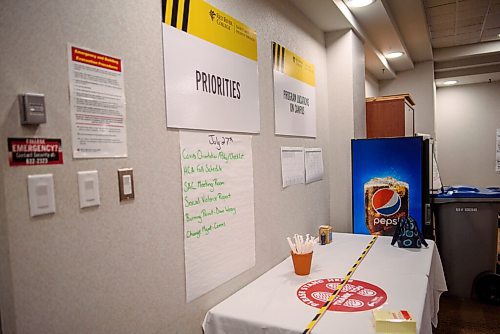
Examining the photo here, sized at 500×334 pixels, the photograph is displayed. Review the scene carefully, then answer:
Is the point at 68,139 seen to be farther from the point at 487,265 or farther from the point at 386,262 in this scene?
the point at 487,265

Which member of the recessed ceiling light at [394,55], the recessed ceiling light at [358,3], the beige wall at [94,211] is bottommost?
the beige wall at [94,211]

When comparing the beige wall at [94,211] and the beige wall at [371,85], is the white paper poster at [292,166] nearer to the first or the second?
the beige wall at [94,211]

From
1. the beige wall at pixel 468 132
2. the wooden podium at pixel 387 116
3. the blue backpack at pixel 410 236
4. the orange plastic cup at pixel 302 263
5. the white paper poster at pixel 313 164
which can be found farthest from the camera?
the beige wall at pixel 468 132

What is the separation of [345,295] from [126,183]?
3.51 feet

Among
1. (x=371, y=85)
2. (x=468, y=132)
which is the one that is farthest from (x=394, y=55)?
(x=468, y=132)

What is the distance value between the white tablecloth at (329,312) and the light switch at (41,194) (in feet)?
2.83

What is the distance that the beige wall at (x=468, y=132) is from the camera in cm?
638

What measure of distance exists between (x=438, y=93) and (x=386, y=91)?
71.1 inches

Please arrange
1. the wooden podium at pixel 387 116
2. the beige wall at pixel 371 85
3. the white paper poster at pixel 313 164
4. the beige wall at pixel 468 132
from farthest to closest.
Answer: the beige wall at pixel 468 132 → the beige wall at pixel 371 85 → the wooden podium at pixel 387 116 → the white paper poster at pixel 313 164

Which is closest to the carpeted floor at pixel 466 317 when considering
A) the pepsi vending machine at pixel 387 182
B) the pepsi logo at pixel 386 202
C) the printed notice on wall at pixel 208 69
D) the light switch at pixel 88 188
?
the pepsi vending machine at pixel 387 182

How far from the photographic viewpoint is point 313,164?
8.96ft

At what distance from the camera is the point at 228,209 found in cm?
170

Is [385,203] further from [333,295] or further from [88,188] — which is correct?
[88,188]

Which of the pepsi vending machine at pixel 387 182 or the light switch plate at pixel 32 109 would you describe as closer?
the light switch plate at pixel 32 109
